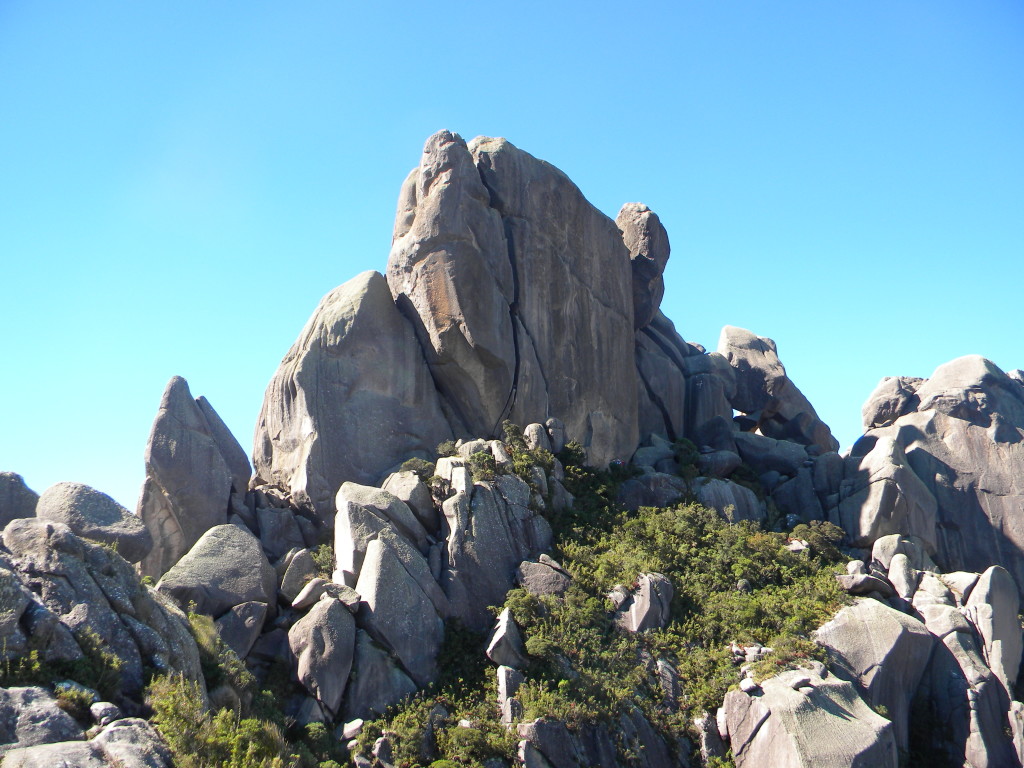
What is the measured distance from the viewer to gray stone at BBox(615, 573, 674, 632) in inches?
1241

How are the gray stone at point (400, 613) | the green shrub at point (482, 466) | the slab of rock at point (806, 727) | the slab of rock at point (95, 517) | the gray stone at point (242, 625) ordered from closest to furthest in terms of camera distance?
the slab of rock at point (806, 727), the gray stone at point (242, 625), the gray stone at point (400, 613), the slab of rock at point (95, 517), the green shrub at point (482, 466)

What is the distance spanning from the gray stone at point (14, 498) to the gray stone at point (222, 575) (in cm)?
544

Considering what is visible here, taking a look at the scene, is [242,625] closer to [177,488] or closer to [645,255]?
[177,488]

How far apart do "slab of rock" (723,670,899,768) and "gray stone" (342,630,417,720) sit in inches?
388

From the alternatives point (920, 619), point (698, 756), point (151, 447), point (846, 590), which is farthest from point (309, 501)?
point (920, 619)

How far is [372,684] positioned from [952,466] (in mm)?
32008

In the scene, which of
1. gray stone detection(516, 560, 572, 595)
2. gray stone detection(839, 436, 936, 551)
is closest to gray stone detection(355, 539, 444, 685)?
gray stone detection(516, 560, 572, 595)

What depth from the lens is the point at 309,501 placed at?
121ft

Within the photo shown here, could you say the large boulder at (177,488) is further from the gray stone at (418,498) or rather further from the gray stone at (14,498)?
the gray stone at (418,498)

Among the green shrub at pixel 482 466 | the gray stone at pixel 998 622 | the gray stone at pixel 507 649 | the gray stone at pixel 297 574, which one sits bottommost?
the gray stone at pixel 998 622

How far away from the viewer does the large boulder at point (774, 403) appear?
175 ft

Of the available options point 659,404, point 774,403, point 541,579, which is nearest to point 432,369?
point 541,579

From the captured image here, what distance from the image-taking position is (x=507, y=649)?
29.1 meters

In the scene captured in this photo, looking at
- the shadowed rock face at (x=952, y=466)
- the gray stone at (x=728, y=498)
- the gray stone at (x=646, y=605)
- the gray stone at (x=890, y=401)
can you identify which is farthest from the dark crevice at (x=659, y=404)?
the gray stone at (x=646, y=605)
